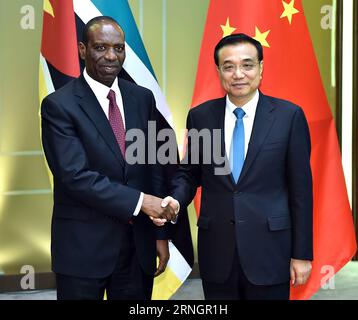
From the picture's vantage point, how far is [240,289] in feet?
7.27

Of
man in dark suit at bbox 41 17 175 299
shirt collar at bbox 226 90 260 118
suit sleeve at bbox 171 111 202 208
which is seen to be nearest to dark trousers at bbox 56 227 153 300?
man in dark suit at bbox 41 17 175 299

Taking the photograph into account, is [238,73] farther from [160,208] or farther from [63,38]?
[63,38]

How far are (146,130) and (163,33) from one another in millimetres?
2026

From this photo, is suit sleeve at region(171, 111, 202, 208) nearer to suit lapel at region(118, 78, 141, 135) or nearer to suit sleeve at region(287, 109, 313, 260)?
suit lapel at region(118, 78, 141, 135)

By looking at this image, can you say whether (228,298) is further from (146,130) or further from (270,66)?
(270,66)

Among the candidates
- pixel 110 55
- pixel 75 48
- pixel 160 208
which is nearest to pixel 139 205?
pixel 160 208

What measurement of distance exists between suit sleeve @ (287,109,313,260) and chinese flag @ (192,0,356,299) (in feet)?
3.27

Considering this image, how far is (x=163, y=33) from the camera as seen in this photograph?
4.17 metres

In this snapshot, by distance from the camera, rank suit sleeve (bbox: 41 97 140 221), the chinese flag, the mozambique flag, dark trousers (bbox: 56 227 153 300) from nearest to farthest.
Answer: suit sleeve (bbox: 41 97 140 221)
dark trousers (bbox: 56 227 153 300)
the mozambique flag
the chinese flag

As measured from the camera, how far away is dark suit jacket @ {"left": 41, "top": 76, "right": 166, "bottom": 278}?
2.12m

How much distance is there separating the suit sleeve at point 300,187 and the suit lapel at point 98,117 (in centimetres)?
63

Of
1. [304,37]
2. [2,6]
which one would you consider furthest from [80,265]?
[2,6]

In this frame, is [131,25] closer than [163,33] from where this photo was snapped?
Yes

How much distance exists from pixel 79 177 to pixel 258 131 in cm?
67
